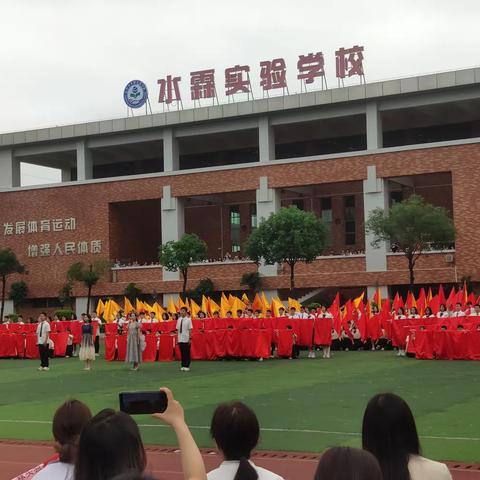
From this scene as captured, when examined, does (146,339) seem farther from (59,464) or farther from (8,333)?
(59,464)

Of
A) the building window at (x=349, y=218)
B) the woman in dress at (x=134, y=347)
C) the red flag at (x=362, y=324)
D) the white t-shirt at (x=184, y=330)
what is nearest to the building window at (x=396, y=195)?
the building window at (x=349, y=218)

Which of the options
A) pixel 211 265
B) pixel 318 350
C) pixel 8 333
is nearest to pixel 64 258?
pixel 211 265

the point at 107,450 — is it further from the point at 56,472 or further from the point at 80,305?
the point at 80,305

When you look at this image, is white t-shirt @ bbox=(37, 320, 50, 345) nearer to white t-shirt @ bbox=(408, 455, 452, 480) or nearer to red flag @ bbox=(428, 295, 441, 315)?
red flag @ bbox=(428, 295, 441, 315)

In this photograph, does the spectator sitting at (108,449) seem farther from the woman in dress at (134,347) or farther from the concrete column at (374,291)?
the concrete column at (374,291)

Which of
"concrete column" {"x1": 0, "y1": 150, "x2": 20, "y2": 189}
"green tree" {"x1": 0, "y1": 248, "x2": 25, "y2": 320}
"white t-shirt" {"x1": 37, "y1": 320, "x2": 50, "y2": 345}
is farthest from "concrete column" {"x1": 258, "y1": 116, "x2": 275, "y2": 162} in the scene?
"white t-shirt" {"x1": 37, "y1": 320, "x2": 50, "y2": 345}

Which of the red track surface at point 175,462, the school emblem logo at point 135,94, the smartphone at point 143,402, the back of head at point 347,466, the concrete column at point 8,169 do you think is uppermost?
the school emblem logo at point 135,94

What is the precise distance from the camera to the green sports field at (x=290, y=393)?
1091 centimetres

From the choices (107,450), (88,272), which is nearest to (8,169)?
(88,272)

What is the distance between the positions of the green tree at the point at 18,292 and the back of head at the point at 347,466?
53.3 m

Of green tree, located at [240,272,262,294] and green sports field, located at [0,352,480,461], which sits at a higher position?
green tree, located at [240,272,262,294]

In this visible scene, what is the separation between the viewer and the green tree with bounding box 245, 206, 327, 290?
4122cm

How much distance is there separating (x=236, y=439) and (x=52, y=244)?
170 ft

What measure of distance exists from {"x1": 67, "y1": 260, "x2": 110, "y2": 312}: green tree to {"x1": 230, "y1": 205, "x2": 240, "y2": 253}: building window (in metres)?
8.86
